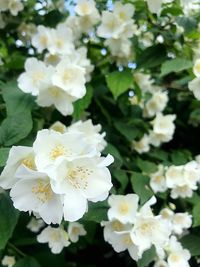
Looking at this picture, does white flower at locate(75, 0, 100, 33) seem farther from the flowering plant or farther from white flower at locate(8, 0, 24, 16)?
white flower at locate(8, 0, 24, 16)

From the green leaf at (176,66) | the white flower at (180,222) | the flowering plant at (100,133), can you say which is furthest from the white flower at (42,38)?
the white flower at (180,222)

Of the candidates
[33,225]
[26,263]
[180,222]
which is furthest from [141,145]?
[26,263]

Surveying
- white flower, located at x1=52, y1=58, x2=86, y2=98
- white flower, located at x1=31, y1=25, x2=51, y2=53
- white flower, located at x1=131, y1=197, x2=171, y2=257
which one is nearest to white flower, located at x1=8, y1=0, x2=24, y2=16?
white flower, located at x1=31, y1=25, x2=51, y2=53

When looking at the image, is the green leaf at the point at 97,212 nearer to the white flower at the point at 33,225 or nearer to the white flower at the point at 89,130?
the white flower at the point at 89,130

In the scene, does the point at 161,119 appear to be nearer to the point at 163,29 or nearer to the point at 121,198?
the point at 163,29

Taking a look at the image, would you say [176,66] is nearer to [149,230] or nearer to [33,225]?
[149,230]

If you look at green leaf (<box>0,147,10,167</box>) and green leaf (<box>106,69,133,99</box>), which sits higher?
green leaf (<box>0,147,10,167</box>)
